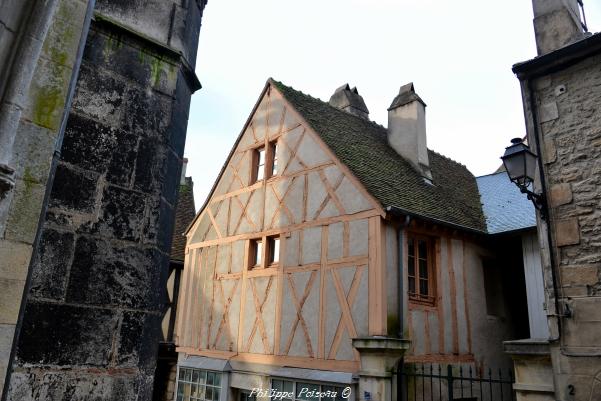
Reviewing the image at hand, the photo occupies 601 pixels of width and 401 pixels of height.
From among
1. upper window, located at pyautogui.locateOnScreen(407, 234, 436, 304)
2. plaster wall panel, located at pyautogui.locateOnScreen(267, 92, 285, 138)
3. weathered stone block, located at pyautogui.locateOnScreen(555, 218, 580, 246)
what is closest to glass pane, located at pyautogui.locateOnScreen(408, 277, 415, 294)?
upper window, located at pyautogui.locateOnScreen(407, 234, 436, 304)

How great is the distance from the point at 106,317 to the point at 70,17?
130 cm

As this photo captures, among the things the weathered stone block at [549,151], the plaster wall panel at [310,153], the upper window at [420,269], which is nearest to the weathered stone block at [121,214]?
the weathered stone block at [549,151]

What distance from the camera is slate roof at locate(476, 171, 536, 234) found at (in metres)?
9.69

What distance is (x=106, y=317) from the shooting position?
2.05 metres

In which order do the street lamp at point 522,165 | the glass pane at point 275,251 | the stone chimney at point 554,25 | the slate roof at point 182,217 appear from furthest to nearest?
the slate roof at point 182,217 < the glass pane at point 275,251 < the stone chimney at point 554,25 < the street lamp at point 522,165

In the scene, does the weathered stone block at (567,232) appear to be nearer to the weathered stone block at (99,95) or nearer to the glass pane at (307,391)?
the weathered stone block at (99,95)

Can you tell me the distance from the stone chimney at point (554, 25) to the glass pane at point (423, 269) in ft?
14.5

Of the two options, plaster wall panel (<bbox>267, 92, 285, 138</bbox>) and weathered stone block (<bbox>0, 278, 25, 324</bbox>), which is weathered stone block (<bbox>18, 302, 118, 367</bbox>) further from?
plaster wall panel (<bbox>267, 92, 285, 138</bbox>)

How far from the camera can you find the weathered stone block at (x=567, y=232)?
15.3 feet

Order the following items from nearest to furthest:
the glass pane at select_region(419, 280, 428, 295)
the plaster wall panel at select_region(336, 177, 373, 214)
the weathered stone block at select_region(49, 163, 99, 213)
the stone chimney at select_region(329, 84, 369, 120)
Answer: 1. the weathered stone block at select_region(49, 163, 99, 213)
2. the plaster wall panel at select_region(336, 177, 373, 214)
3. the glass pane at select_region(419, 280, 428, 295)
4. the stone chimney at select_region(329, 84, 369, 120)

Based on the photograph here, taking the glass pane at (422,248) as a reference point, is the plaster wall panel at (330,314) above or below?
below

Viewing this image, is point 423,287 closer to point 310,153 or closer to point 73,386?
point 310,153

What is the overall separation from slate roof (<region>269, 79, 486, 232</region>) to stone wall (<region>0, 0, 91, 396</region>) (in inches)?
253

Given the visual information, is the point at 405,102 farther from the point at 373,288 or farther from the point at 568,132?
the point at 568,132
